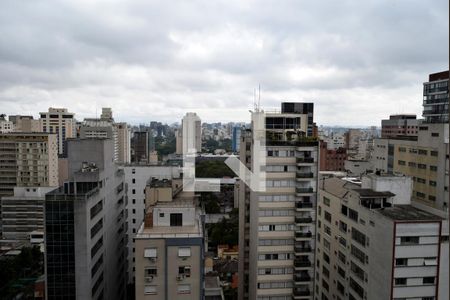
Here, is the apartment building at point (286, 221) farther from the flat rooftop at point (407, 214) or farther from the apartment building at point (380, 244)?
the flat rooftop at point (407, 214)

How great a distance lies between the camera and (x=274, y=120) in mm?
13352

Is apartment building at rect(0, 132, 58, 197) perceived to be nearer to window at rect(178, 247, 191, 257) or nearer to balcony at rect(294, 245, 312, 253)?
balcony at rect(294, 245, 312, 253)

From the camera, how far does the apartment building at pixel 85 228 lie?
10688 mm

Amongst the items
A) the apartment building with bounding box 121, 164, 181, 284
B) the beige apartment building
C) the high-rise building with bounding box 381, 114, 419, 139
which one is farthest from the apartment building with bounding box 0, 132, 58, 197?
the high-rise building with bounding box 381, 114, 419, 139

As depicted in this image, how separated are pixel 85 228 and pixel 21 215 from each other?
748 inches

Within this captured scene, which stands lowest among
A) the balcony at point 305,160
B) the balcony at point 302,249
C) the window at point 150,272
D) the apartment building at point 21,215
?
the apartment building at point 21,215

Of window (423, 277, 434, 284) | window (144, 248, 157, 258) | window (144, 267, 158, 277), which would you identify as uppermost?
window (144, 248, 157, 258)

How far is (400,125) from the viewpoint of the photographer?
4272 centimetres

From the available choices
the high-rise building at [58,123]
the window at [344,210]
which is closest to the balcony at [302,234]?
the window at [344,210]

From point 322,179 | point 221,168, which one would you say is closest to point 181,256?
point 322,179

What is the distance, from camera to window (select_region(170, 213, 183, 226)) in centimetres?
1062

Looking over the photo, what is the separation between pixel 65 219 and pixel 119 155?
46.5m

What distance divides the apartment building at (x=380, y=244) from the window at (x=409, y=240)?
2 centimetres

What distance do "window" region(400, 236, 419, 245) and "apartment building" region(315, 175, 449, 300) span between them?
2cm
